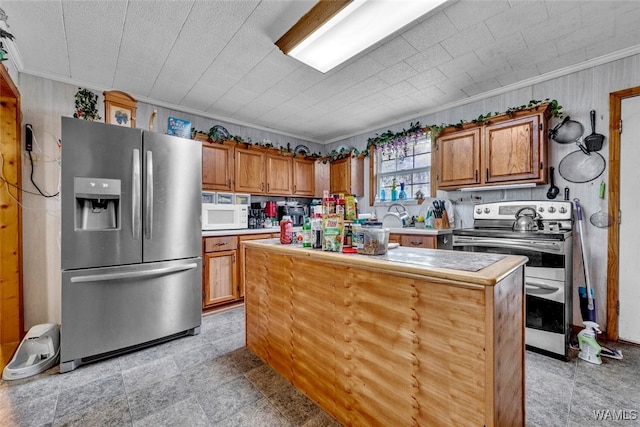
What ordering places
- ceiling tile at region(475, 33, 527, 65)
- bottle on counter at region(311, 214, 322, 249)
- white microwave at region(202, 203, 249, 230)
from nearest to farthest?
bottle on counter at region(311, 214, 322, 249) → ceiling tile at region(475, 33, 527, 65) → white microwave at region(202, 203, 249, 230)

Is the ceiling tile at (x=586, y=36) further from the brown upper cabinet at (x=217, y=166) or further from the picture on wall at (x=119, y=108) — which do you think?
the picture on wall at (x=119, y=108)

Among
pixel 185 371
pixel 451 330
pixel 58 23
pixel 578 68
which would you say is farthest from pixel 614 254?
pixel 58 23

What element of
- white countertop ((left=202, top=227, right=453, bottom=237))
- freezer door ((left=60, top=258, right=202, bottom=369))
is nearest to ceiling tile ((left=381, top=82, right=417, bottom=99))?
white countertop ((left=202, top=227, right=453, bottom=237))

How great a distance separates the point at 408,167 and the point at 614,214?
229 cm

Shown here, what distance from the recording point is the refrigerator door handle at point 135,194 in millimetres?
2318

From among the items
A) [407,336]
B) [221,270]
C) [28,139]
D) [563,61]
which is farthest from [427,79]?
[28,139]

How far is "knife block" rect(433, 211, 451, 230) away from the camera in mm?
3473

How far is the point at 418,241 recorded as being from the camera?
10.8ft

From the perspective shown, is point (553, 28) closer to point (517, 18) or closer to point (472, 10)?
point (517, 18)

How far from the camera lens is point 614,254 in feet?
8.21

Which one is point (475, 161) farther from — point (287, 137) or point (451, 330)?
point (287, 137)

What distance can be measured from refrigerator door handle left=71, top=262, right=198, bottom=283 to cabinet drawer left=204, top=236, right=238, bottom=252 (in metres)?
0.57

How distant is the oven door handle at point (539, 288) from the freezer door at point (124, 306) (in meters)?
3.04

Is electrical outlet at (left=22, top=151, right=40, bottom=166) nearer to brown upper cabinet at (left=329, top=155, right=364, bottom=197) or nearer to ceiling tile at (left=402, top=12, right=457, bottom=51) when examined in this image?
ceiling tile at (left=402, top=12, right=457, bottom=51)
